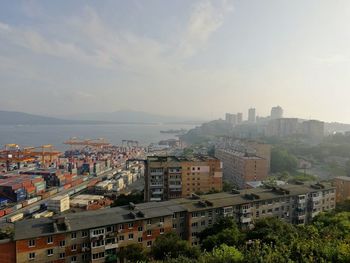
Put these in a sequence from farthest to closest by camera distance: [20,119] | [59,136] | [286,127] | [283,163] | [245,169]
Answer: [20,119] → [59,136] → [286,127] → [283,163] → [245,169]

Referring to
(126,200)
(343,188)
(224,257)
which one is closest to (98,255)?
(224,257)

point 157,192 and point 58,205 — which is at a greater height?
point 157,192

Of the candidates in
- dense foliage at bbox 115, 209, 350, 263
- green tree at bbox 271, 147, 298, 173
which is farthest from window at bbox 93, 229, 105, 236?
green tree at bbox 271, 147, 298, 173

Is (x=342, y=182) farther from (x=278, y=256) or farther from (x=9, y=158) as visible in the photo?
(x=9, y=158)

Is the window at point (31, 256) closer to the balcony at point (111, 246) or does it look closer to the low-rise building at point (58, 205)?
the balcony at point (111, 246)

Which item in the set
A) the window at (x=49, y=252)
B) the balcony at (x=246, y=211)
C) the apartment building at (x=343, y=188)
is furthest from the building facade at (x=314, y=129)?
the window at (x=49, y=252)

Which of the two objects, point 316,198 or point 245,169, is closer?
point 316,198

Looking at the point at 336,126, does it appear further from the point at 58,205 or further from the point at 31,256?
the point at 31,256
